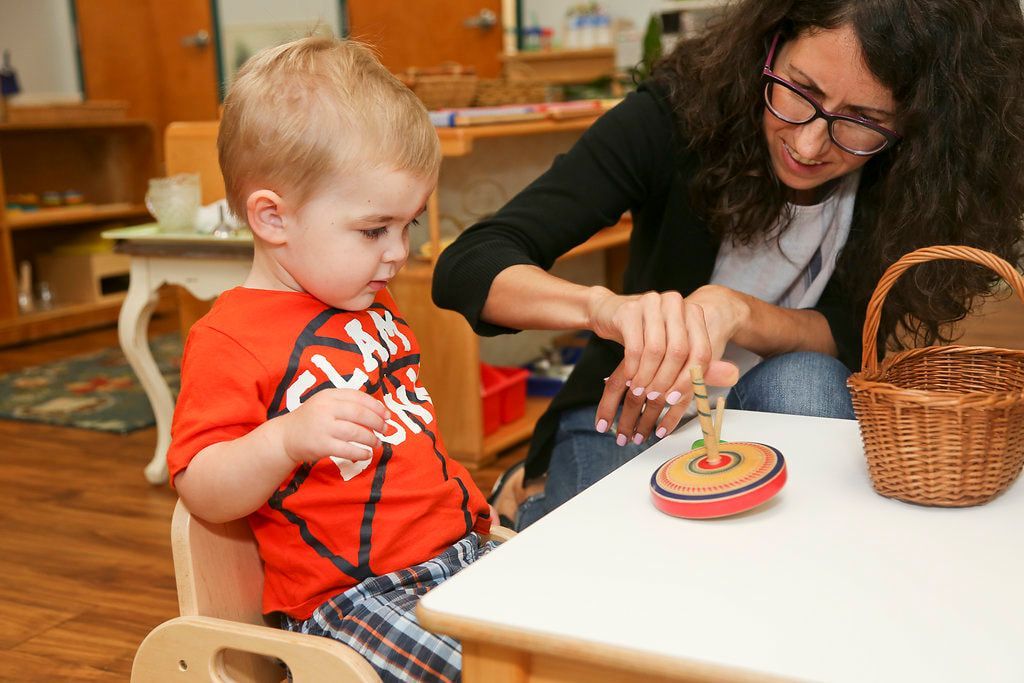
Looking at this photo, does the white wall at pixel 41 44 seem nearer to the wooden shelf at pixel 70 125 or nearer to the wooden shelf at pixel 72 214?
the wooden shelf at pixel 70 125

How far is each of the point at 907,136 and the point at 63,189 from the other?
4451 mm

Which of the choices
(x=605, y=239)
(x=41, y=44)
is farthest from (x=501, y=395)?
(x=41, y=44)

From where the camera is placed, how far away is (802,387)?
1.23 m

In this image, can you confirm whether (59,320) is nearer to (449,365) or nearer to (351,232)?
(449,365)

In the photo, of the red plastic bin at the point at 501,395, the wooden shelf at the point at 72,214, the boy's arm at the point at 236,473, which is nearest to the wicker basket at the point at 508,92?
the red plastic bin at the point at 501,395

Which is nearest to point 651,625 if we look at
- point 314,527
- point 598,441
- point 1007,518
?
point 1007,518

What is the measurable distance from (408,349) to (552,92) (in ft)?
8.10

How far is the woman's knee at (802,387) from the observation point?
123cm

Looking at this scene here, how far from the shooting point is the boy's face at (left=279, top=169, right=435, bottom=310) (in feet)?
3.27

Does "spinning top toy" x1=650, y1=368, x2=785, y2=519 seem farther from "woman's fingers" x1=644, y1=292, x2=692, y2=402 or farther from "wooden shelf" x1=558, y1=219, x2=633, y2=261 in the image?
"wooden shelf" x1=558, y1=219, x2=633, y2=261

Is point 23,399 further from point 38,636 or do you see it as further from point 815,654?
point 815,654

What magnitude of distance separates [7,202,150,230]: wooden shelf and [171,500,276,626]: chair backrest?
3.57 metres

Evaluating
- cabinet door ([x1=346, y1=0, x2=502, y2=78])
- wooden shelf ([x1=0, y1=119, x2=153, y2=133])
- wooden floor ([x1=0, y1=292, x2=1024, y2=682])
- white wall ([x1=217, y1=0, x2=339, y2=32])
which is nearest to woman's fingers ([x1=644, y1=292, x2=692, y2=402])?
wooden floor ([x1=0, y1=292, x2=1024, y2=682])

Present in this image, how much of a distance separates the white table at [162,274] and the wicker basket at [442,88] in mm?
539
